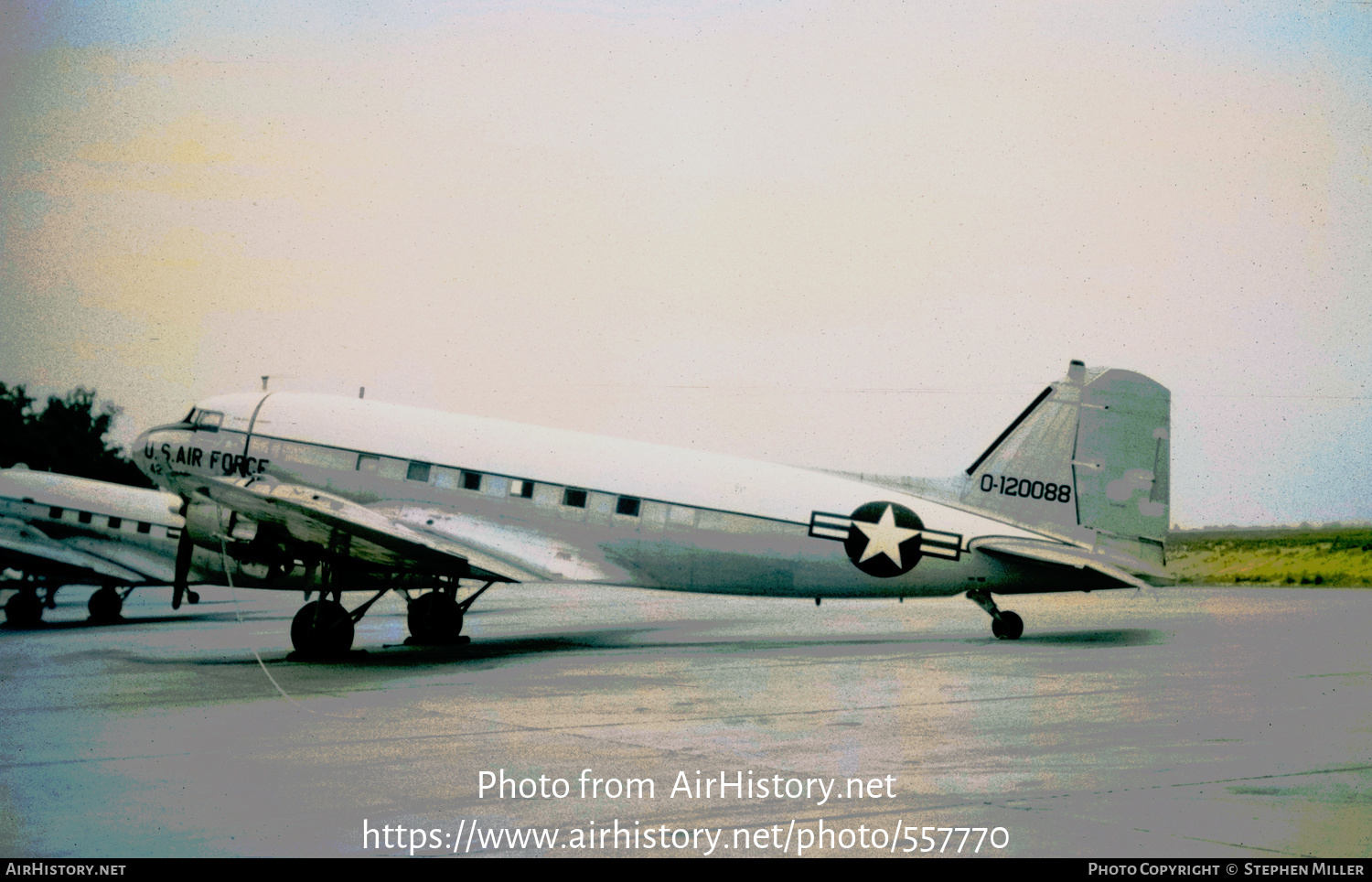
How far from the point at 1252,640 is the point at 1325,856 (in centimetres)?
1350

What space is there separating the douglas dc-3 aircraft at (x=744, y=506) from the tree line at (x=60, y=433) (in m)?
17.1

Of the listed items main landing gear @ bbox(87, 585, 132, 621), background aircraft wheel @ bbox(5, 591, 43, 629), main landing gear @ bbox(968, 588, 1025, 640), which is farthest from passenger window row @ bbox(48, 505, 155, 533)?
main landing gear @ bbox(968, 588, 1025, 640)

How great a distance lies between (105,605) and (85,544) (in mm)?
1461

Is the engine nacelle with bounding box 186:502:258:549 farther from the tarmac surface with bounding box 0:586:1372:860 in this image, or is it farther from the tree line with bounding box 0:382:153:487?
the tree line with bounding box 0:382:153:487

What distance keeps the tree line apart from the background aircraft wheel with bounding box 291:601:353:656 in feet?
63.7

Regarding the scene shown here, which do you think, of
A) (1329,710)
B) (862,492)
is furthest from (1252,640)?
(1329,710)

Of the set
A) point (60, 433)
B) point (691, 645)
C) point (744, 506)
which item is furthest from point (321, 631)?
point (60, 433)

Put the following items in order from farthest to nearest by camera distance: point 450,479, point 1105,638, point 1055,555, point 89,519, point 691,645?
point 89,519 < point 691,645 < point 1105,638 < point 450,479 < point 1055,555

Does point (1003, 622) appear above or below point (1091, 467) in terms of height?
below

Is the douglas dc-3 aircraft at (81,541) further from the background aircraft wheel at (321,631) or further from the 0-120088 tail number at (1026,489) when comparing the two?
the 0-120088 tail number at (1026,489)

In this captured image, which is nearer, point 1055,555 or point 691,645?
point 1055,555

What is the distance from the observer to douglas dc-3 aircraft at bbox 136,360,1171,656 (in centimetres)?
1741

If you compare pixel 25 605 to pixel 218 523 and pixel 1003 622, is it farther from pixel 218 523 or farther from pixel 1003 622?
pixel 1003 622

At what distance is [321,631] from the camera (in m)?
15.8
